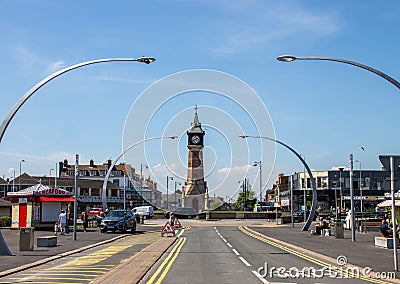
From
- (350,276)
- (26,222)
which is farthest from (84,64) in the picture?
(26,222)

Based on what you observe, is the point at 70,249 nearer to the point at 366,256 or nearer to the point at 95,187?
the point at 366,256

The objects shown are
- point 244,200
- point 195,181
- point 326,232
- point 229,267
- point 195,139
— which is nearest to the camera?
point 229,267

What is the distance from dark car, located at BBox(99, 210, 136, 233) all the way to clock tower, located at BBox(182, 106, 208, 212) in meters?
66.6

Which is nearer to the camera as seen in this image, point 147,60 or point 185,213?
point 147,60

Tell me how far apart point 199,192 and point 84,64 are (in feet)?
305

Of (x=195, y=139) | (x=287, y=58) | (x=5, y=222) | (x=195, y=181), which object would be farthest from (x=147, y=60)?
(x=195, y=139)

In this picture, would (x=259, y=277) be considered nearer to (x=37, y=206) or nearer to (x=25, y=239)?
(x=25, y=239)

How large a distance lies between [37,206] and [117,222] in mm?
6313

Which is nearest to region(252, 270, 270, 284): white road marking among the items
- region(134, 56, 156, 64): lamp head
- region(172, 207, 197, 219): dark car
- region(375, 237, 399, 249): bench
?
region(134, 56, 156, 64): lamp head

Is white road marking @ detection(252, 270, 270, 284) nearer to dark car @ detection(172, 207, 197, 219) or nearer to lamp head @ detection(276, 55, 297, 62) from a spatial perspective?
lamp head @ detection(276, 55, 297, 62)

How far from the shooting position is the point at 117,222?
41.9 metres

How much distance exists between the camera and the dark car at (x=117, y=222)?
1641 inches

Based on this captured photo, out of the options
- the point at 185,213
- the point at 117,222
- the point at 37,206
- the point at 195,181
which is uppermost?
the point at 195,181

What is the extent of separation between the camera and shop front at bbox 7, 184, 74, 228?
137 feet
